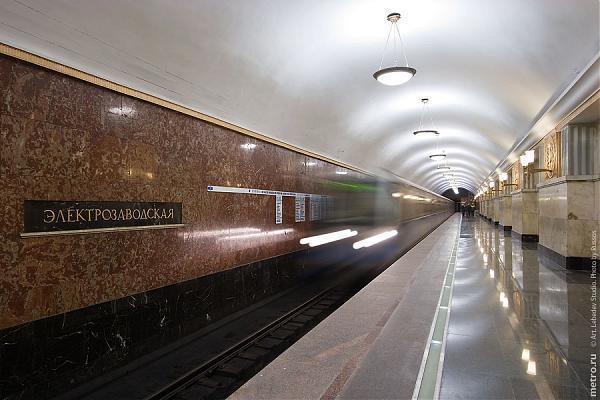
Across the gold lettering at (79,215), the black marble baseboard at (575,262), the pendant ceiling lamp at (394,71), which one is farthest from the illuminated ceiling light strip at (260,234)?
the black marble baseboard at (575,262)

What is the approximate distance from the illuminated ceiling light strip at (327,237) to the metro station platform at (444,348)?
3.70m

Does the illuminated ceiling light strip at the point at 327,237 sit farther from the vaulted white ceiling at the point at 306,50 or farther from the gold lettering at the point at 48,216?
the gold lettering at the point at 48,216

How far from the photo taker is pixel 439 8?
5.12 meters

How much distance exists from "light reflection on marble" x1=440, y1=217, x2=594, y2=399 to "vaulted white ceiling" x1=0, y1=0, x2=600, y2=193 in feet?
11.1

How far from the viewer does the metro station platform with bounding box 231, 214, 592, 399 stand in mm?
2518

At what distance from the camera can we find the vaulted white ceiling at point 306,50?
386 centimetres

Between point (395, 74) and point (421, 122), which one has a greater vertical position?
point (421, 122)

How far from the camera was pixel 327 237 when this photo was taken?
33.9ft

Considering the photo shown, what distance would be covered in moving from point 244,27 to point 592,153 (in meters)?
7.25

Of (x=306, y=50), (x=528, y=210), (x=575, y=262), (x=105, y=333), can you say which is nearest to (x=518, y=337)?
(x=105, y=333)

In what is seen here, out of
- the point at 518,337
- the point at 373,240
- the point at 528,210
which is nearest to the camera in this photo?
the point at 518,337

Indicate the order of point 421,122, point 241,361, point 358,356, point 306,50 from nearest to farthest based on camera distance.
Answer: point 358,356, point 241,361, point 306,50, point 421,122

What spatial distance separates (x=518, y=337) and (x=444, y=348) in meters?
0.87

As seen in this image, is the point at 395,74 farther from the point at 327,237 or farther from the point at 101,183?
the point at 327,237
